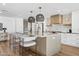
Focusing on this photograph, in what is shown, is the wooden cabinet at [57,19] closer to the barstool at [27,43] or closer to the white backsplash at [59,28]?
the white backsplash at [59,28]

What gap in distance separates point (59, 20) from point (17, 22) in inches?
126

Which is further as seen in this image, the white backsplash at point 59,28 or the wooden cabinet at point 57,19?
the white backsplash at point 59,28

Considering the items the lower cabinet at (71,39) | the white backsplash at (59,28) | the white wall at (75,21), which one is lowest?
the lower cabinet at (71,39)

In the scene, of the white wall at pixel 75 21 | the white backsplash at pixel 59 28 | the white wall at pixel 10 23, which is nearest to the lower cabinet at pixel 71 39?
the white wall at pixel 75 21

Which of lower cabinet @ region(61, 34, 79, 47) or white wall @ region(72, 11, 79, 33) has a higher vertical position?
white wall @ region(72, 11, 79, 33)

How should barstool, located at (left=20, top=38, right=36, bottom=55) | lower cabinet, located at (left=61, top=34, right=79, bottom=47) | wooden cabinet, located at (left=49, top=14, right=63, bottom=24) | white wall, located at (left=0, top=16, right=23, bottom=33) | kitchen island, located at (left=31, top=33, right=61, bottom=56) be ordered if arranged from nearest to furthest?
kitchen island, located at (left=31, top=33, right=61, bottom=56) → barstool, located at (left=20, top=38, right=36, bottom=55) → lower cabinet, located at (left=61, top=34, right=79, bottom=47) → wooden cabinet, located at (left=49, top=14, right=63, bottom=24) → white wall, located at (left=0, top=16, right=23, bottom=33)

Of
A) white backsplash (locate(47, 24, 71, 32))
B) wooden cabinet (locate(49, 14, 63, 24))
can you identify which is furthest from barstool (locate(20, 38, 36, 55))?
white backsplash (locate(47, 24, 71, 32))

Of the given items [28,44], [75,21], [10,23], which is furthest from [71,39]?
[10,23]

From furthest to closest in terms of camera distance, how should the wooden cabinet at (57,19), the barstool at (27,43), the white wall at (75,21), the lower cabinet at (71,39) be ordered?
the wooden cabinet at (57,19), the white wall at (75,21), the lower cabinet at (71,39), the barstool at (27,43)

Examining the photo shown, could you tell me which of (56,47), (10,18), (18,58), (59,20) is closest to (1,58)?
(18,58)

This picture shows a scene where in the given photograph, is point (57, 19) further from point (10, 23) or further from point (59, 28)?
point (10, 23)

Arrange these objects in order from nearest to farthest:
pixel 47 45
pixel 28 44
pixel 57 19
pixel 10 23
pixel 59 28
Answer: pixel 47 45
pixel 28 44
pixel 57 19
pixel 59 28
pixel 10 23

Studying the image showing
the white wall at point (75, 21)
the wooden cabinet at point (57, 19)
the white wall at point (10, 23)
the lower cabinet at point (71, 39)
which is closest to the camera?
the lower cabinet at point (71, 39)

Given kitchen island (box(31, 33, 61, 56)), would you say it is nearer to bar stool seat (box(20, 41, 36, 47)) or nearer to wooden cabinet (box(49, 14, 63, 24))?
bar stool seat (box(20, 41, 36, 47))
